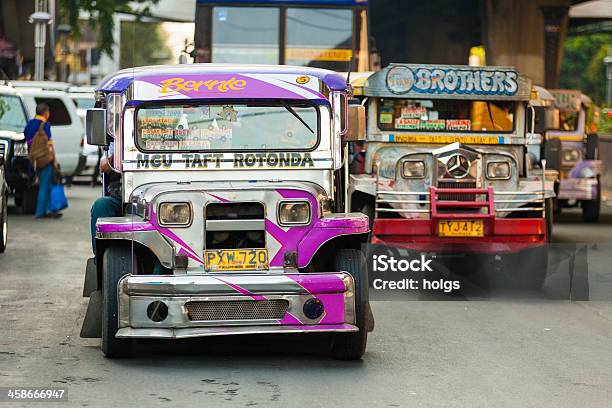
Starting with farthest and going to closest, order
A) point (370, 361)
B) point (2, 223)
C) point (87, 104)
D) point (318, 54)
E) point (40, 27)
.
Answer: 1. point (40, 27)
2. point (87, 104)
3. point (318, 54)
4. point (2, 223)
5. point (370, 361)

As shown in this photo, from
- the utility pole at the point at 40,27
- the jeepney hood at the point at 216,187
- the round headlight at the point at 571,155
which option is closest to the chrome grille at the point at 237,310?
the jeepney hood at the point at 216,187

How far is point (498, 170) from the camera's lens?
14273 mm

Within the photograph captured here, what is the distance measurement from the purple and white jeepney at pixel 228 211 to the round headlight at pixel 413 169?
3.82m

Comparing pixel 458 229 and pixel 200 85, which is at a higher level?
pixel 200 85

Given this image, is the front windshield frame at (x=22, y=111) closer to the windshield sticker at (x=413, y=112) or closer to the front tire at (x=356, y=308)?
the windshield sticker at (x=413, y=112)

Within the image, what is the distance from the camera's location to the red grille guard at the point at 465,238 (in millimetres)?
13633

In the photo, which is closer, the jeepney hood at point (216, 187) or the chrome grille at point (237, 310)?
the chrome grille at point (237, 310)

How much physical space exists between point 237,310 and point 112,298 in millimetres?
848

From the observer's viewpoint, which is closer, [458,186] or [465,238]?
[465,238]

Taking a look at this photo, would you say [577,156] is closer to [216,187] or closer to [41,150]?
[41,150]

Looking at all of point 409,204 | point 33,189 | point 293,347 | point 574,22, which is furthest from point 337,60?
point 574,22

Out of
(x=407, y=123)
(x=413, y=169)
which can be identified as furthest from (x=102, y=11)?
(x=413, y=169)

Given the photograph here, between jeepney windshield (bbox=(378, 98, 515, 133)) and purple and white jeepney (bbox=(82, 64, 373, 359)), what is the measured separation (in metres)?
4.76

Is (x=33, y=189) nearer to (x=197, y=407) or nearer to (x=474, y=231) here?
(x=474, y=231)
